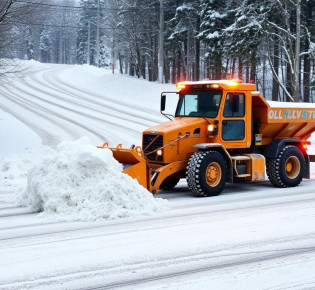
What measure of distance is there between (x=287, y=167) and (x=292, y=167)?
0.50 feet

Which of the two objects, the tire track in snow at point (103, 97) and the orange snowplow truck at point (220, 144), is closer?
the orange snowplow truck at point (220, 144)

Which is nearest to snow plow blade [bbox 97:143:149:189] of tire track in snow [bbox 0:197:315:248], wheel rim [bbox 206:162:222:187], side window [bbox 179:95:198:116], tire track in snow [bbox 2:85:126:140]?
tire track in snow [bbox 0:197:315:248]

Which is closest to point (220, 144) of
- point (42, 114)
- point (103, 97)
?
point (42, 114)

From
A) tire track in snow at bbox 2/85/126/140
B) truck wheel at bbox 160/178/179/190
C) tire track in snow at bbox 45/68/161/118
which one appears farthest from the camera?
tire track in snow at bbox 45/68/161/118

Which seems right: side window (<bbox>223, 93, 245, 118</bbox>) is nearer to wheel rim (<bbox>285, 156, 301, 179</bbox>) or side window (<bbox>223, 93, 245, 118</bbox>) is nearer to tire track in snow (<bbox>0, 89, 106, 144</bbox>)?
wheel rim (<bbox>285, 156, 301, 179</bbox>)

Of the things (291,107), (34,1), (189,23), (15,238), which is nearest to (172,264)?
(15,238)

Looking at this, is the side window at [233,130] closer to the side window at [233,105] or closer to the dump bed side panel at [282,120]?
the side window at [233,105]

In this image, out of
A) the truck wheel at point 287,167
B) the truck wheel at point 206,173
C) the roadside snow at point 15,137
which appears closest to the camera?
the truck wheel at point 206,173

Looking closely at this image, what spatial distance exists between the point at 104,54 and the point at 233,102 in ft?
304

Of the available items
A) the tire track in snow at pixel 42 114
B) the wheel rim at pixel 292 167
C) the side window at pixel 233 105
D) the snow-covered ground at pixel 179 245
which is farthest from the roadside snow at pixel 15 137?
the wheel rim at pixel 292 167

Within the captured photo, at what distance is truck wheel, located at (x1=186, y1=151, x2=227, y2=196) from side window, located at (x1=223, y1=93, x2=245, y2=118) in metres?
1.00

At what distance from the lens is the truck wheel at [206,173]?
9.89m

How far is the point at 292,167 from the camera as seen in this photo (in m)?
11.8

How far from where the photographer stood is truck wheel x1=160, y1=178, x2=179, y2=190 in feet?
37.6
